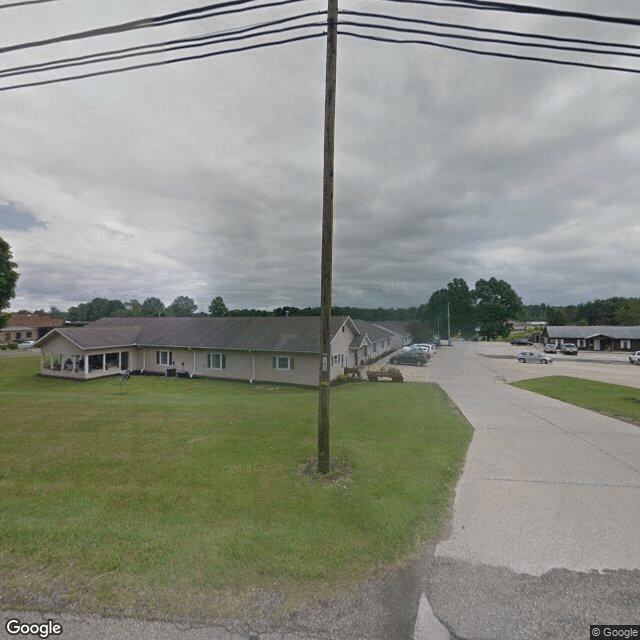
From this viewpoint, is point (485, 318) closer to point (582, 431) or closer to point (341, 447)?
point (582, 431)

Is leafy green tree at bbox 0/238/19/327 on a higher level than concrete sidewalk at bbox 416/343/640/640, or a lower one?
higher

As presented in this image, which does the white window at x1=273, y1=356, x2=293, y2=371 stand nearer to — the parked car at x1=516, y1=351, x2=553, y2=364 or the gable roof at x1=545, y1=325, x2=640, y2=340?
the parked car at x1=516, y1=351, x2=553, y2=364

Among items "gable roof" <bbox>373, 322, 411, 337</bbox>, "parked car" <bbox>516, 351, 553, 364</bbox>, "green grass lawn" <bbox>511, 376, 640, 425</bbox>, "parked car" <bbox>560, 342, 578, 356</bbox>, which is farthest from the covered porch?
"parked car" <bbox>560, 342, 578, 356</bbox>

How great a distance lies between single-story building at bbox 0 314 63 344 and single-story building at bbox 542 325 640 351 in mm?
100966

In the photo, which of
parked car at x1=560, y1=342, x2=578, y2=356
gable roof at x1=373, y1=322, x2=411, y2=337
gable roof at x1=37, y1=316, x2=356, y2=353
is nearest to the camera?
gable roof at x1=37, y1=316, x2=356, y2=353

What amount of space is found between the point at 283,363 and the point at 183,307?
100m

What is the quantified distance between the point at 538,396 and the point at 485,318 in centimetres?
7558

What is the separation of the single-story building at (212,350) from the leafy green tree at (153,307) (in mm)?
76337

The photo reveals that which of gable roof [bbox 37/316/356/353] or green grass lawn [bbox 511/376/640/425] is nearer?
green grass lawn [bbox 511/376/640/425]

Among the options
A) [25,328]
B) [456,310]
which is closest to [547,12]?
[25,328]

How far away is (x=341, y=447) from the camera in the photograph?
7.43m

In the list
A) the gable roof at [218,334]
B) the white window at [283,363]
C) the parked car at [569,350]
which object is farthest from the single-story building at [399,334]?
the white window at [283,363]

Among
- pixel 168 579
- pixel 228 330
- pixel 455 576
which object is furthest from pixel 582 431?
pixel 228 330

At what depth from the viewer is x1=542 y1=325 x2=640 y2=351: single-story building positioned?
167 ft
